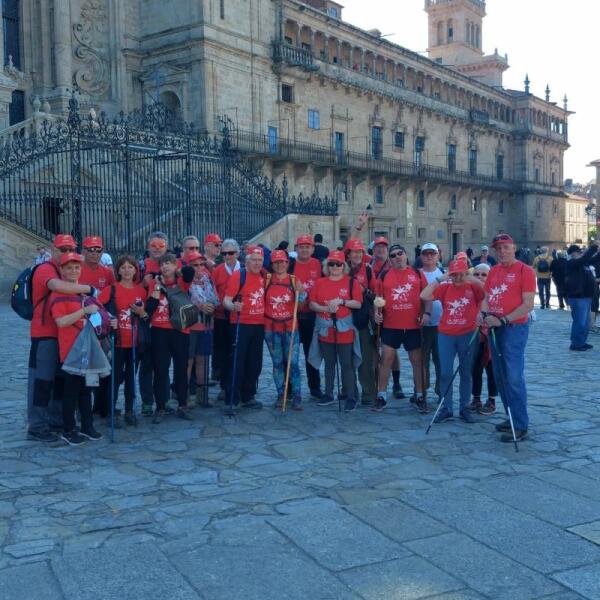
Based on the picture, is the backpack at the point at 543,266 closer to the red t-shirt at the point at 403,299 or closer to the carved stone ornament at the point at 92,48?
the red t-shirt at the point at 403,299

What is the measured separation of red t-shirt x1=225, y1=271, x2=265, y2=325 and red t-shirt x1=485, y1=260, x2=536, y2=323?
7.68 ft

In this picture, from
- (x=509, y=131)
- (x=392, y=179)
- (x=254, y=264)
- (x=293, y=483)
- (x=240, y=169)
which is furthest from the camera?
(x=509, y=131)

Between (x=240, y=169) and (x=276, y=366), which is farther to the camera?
(x=240, y=169)

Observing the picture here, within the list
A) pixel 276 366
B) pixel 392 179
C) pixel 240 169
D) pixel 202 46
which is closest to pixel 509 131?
pixel 392 179

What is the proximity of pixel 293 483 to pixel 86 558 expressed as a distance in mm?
1630

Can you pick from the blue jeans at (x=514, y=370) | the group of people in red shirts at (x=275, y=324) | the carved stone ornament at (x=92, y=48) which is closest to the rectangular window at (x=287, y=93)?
the carved stone ornament at (x=92, y=48)

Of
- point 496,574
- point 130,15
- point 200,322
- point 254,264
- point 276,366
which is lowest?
point 496,574

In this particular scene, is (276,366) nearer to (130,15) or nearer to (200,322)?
(200,322)

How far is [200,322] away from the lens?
7316mm

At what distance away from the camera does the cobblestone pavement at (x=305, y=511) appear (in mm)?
3520

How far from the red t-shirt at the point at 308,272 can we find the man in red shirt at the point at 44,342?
250cm

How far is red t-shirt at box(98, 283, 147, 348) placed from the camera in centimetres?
662

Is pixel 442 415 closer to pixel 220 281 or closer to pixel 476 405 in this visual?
pixel 476 405

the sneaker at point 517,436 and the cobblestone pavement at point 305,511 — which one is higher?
the sneaker at point 517,436
